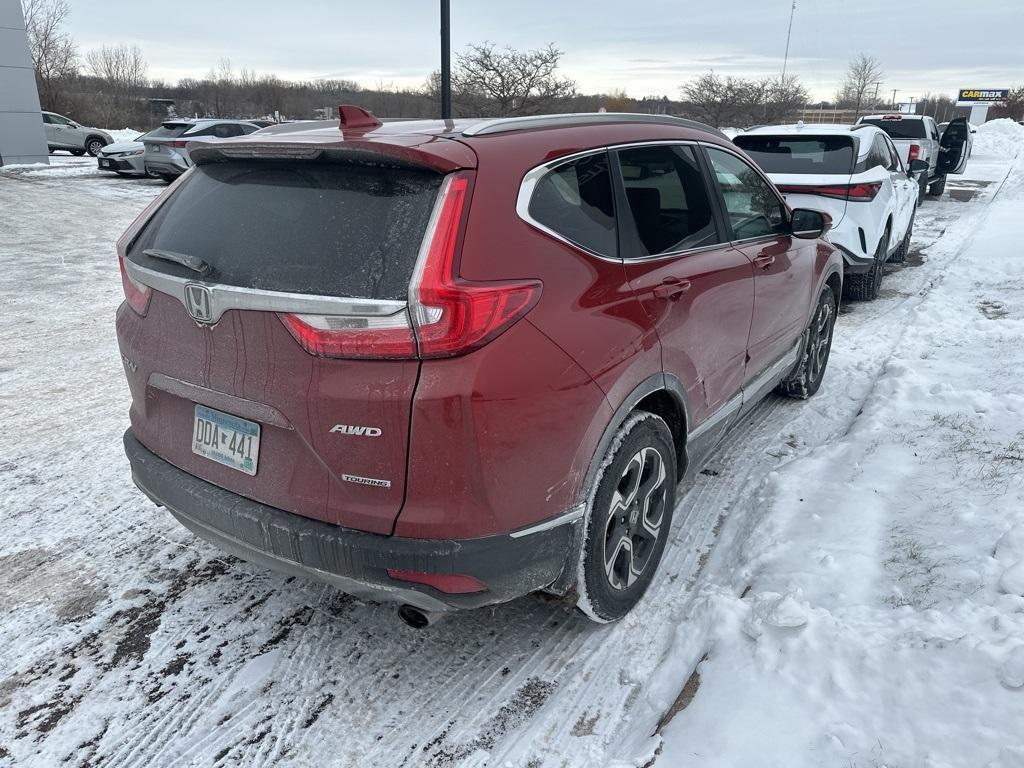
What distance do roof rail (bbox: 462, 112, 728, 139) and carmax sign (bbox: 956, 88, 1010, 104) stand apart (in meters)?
87.8

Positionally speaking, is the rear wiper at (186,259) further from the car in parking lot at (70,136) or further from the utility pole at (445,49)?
the car in parking lot at (70,136)

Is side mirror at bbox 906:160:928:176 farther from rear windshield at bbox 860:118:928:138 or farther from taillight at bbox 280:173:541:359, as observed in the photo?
taillight at bbox 280:173:541:359

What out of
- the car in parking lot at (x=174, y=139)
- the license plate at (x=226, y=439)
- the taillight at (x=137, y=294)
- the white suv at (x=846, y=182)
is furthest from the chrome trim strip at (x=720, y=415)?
the car in parking lot at (x=174, y=139)

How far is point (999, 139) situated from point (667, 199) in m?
43.4

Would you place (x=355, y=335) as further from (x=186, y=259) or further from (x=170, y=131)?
(x=170, y=131)

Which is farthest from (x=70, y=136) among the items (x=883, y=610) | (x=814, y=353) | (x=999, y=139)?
(x=999, y=139)

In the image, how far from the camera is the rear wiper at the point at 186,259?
7.77ft

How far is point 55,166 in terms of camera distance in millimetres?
22531

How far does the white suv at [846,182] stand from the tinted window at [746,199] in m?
3.19

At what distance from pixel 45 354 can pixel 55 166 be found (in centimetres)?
2062

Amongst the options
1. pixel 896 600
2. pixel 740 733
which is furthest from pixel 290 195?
pixel 896 600

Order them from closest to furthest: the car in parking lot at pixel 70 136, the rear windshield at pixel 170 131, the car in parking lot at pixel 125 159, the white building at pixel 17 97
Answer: the rear windshield at pixel 170 131 < the car in parking lot at pixel 125 159 < the white building at pixel 17 97 < the car in parking lot at pixel 70 136

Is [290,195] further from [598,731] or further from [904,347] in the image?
[904,347]

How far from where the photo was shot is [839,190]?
712 centimetres
